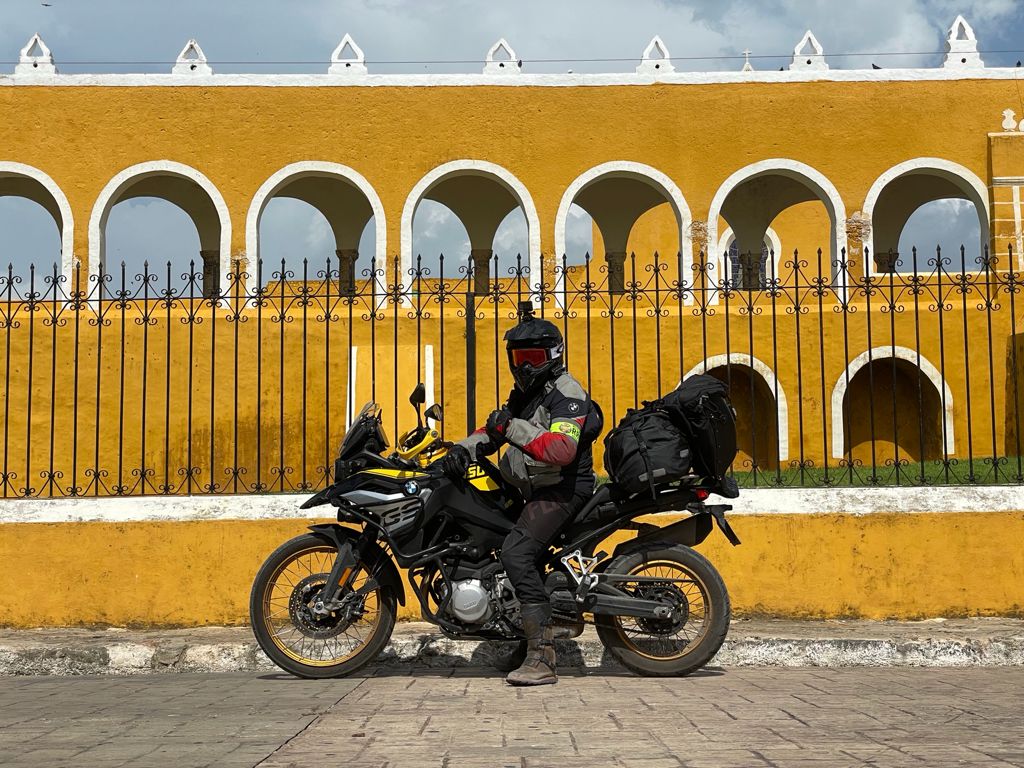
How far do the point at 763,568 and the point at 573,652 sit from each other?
1.47 metres

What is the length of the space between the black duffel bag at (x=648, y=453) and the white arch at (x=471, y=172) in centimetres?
1239

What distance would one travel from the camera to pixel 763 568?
7293 mm

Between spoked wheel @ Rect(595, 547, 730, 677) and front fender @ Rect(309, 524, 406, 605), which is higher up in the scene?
front fender @ Rect(309, 524, 406, 605)

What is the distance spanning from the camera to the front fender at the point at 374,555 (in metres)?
5.84

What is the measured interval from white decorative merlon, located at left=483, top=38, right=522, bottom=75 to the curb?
43.3ft

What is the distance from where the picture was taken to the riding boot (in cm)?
550

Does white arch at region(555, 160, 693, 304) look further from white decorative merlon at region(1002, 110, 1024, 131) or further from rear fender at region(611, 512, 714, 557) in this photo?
rear fender at region(611, 512, 714, 557)

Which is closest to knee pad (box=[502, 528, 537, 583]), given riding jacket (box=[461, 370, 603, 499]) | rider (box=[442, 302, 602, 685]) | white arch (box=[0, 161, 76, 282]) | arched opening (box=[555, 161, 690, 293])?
rider (box=[442, 302, 602, 685])

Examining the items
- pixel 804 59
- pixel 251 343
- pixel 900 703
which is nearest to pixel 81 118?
pixel 251 343

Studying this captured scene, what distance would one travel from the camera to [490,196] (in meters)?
22.9

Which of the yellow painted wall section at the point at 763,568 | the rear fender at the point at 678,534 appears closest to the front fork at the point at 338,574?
the rear fender at the point at 678,534

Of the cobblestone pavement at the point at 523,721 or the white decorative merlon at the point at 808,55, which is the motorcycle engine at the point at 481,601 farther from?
the white decorative merlon at the point at 808,55

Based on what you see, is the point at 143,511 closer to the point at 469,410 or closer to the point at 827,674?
the point at 469,410

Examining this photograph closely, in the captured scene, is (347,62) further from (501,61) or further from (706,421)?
(706,421)
